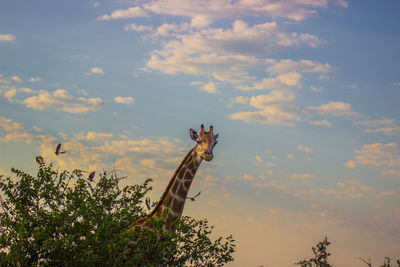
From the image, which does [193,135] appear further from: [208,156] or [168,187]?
[168,187]

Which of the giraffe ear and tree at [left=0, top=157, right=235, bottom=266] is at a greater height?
the giraffe ear

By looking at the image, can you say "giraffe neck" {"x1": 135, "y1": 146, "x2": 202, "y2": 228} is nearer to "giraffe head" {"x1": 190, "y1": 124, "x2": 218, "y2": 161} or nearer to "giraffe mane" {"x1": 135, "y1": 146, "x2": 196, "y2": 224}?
"giraffe mane" {"x1": 135, "y1": 146, "x2": 196, "y2": 224}

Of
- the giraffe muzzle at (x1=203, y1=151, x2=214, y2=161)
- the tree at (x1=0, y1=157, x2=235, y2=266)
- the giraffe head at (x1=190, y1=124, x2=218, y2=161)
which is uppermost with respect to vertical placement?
the giraffe head at (x1=190, y1=124, x2=218, y2=161)

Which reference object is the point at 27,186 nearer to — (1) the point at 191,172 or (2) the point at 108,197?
(2) the point at 108,197

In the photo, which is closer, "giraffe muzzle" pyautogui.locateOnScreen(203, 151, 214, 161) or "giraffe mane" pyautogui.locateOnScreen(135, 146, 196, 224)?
"giraffe muzzle" pyautogui.locateOnScreen(203, 151, 214, 161)

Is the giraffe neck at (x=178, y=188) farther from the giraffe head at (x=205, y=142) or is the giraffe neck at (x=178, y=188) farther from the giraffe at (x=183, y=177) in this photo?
the giraffe head at (x=205, y=142)

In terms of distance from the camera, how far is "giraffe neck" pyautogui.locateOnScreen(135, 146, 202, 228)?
22922 mm

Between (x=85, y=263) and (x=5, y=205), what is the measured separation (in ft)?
17.0

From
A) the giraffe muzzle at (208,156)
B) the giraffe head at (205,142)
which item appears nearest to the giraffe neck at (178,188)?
the giraffe head at (205,142)

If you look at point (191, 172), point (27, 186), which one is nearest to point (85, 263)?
point (27, 186)

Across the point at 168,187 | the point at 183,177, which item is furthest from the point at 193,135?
the point at 168,187

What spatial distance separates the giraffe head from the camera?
22906mm

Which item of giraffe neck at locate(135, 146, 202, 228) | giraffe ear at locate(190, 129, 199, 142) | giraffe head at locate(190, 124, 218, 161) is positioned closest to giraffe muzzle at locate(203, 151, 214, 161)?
giraffe head at locate(190, 124, 218, 161)

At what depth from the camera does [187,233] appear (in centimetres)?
2064
